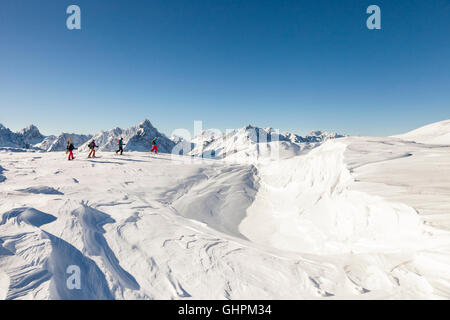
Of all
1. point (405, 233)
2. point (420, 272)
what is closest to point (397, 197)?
point (405, 233)

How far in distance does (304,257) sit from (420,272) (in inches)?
89.9

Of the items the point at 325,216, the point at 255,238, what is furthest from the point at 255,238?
the point at 325,216

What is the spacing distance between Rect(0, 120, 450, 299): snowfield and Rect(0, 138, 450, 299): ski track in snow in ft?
0.09

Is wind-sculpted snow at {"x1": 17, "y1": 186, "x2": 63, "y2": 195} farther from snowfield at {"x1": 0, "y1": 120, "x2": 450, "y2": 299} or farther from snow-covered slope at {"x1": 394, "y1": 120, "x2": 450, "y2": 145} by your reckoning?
snow-covered slope at {"x1": 394, "y1": 120, "x2": 450, "y2": 145}

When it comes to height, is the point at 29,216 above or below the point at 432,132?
below

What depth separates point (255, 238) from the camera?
6773 mm

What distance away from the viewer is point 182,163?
14227 millimetres

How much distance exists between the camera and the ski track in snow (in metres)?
3.73

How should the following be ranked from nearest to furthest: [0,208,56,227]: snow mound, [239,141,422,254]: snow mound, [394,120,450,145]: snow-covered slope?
[239,141,422,254]: snow mound < [0,208,56,227]: snow mound < [394,120,450,145]: snow-covered slope

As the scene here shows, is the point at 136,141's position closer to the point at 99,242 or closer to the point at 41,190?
the point at 41,190

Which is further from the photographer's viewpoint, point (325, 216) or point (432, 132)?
point (432, 132)

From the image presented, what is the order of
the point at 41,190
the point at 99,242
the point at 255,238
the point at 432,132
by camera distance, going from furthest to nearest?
the point at 432,132
the point at 41,190
the point at 255,238
the point at 99,242

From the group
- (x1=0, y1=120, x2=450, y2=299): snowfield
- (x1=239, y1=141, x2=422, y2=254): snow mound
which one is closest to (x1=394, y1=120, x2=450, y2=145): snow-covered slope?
(x1=0, y1=120, x2=450, y2=299): snowfield
